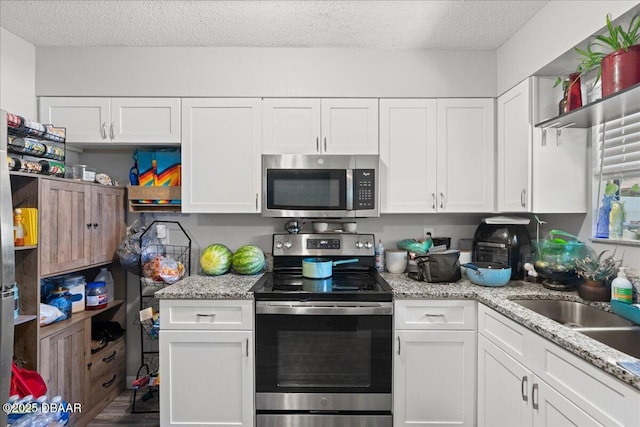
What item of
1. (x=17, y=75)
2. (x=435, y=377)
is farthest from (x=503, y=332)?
(x=17, y=75)

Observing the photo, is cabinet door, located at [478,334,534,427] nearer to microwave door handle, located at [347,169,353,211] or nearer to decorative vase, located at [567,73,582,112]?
microwave door handle, located at [347,169,353,211]

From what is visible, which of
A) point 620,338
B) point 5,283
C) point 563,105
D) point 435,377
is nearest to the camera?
point 5,283

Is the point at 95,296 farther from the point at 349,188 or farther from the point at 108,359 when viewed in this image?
the point at 349,188

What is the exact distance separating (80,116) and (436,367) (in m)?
2.78

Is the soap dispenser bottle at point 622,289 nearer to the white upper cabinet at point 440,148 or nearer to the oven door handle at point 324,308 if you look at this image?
the white upper cabinet at point 440,148

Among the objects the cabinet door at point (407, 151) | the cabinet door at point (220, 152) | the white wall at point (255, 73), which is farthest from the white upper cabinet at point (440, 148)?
the cabinet door at point (220, 152)

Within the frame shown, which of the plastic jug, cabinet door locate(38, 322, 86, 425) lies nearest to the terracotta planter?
cabinet door locate(38, 322, 86, 425)

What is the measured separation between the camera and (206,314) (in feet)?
6.39

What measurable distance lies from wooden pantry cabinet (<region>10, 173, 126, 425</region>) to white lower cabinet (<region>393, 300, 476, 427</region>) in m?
1.89

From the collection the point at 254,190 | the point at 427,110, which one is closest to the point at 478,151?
the point at 427,110

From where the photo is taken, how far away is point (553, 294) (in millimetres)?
1838

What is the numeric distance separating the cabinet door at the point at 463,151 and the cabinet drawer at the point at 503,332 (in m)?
0.82

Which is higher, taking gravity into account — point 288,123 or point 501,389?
point 288,123

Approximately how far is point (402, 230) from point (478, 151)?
78 centimetres
